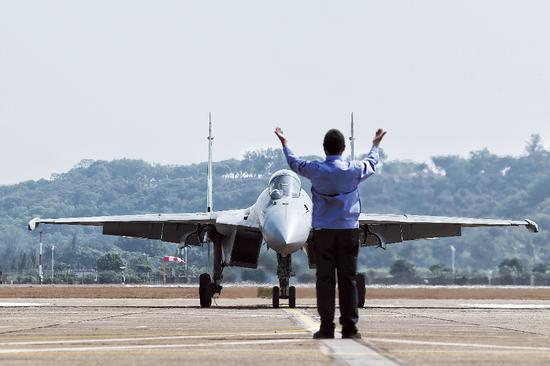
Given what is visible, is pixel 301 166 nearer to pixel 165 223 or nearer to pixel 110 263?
pixel 165 223

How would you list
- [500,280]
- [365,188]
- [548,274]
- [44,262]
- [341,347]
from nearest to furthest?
[341,347]
[500,280]
[548,274]
[44,262]
[365,188]

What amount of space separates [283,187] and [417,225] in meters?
9.23

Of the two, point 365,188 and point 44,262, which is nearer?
point 44,262

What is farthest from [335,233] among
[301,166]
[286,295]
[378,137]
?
[286,295]

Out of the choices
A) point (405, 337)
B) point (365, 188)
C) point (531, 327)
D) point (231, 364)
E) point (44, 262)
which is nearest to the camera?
point (231, 364)

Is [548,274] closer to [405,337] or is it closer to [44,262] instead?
[44,262]

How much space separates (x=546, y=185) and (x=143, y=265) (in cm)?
9062

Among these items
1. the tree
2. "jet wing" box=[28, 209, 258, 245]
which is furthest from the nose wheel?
the tree

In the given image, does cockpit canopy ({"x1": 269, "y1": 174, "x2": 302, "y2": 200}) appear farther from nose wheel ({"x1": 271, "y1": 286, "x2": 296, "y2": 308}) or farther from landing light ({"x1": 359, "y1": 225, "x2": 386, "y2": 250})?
landing light ({"x1": 359, "y1": 225, "x2": 386, "y2": 250})

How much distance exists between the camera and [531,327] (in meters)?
15.4

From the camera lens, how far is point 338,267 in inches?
486

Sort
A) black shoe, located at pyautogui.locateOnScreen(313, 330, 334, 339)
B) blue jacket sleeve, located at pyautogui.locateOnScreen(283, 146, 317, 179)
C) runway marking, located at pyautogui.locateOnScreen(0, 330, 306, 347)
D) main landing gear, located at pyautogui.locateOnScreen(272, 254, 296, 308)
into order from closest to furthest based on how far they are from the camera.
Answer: runway marking, located at pyautogui.locateOnScreen(0, 330, 306, 347) → black shoe, located at pyautogui.locateOnScreen(313, 330, 334, 339) → blue jacket sleeve, located at pyautogui.locateOnScreen(283, 146, 317, 179) → main landing gear, located at pyautogui.locateOnScreen(272, 254, 296, 308)

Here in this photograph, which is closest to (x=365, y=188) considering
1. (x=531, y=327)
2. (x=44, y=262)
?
(x=44, y=262)

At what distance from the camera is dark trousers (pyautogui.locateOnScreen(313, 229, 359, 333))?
1228cm
